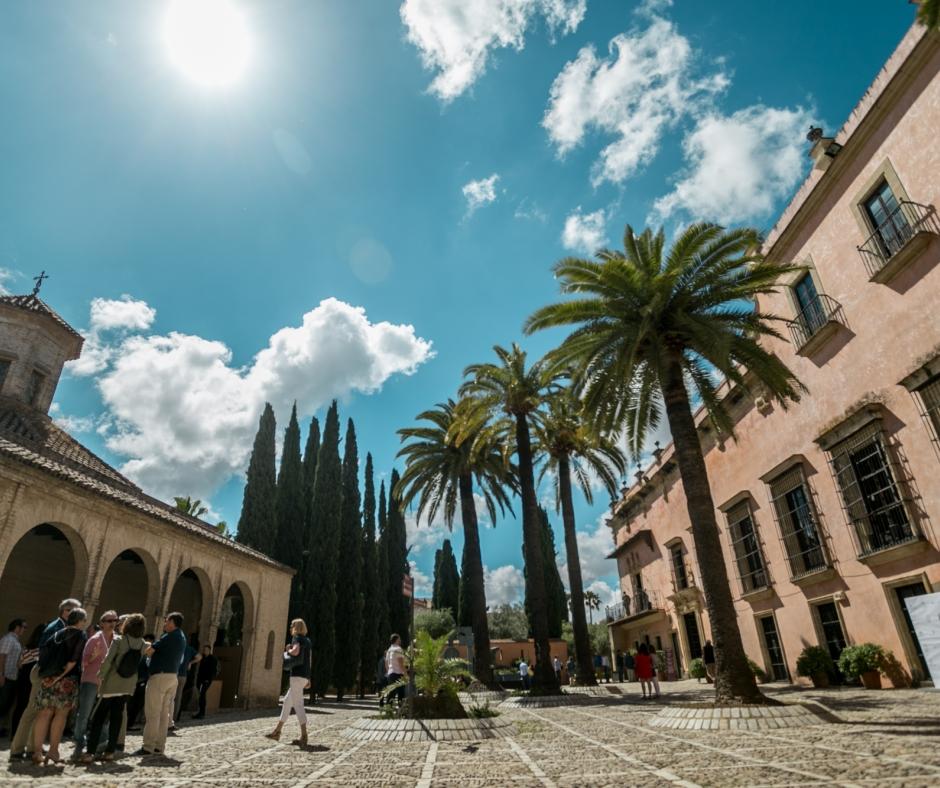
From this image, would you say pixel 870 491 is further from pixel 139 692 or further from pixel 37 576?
pixel 37 576

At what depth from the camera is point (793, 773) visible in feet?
15.0

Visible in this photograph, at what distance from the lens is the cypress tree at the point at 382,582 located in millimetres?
31859

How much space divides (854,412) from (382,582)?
27.9 meters

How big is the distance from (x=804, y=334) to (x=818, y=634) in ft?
27.4

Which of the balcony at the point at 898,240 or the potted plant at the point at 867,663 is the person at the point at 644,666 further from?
the balcony at the point at 898,240

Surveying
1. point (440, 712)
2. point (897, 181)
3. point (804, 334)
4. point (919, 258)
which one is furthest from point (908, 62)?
point (440, 712)

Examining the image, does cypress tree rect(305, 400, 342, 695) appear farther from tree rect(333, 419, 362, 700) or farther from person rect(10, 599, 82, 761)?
person rect(10, 599, 82, 761)

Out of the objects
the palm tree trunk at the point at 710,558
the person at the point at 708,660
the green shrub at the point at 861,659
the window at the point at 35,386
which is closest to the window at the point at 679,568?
the person at the point at 708,660

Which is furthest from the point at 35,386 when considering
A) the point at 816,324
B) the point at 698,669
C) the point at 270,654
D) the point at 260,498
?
the point at 698,669

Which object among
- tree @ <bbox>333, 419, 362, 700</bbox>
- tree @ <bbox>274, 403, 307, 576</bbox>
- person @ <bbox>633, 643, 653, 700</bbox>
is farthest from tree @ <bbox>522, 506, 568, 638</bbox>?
person @ <bbox>633, 643, 653, 700</bbox>

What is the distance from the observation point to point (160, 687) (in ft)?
21.9

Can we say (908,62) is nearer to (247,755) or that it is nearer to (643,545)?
(247,755)

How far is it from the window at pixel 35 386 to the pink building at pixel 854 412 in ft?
71.5

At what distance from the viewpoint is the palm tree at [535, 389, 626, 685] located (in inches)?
797
